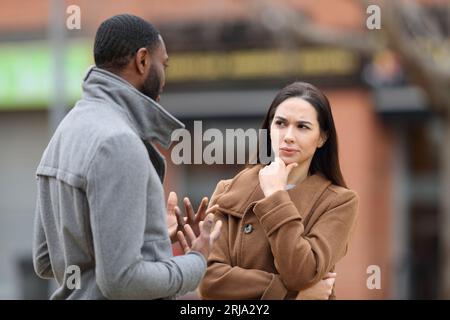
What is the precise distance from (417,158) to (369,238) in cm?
145

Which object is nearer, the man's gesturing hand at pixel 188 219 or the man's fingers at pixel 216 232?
the man's fingers at pixel 216 232

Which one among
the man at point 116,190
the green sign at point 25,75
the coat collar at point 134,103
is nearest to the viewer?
the man at point 116,190

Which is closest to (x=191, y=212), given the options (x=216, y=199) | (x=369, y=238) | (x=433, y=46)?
(x=216, y=199)

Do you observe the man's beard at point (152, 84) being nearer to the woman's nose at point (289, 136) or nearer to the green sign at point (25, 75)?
the woman's nose at point (289, 136)

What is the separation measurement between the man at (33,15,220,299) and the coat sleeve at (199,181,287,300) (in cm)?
11

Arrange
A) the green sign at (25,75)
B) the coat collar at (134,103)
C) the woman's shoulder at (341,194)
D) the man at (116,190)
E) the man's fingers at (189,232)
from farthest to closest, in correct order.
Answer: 1. the green sign at (25,75)
2. the woman's shoulder at (341,194)
3. the man's fingers at (189,232)
4. the coat collar at (134,103)
5. the man at (116,190)

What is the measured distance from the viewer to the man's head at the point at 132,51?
2.91 meters

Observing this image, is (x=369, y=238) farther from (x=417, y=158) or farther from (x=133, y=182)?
(x=133, y=182)

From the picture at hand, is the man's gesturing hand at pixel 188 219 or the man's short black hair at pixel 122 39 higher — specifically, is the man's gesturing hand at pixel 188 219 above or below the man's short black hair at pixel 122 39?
below

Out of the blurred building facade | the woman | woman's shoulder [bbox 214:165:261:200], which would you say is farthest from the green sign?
the woman

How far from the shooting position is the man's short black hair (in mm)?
2908

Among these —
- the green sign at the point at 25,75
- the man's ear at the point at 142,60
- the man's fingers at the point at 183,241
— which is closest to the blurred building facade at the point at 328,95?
the green sign at the point at 25,75

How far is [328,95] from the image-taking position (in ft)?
48.4

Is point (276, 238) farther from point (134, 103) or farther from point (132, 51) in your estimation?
point (132, 51)
